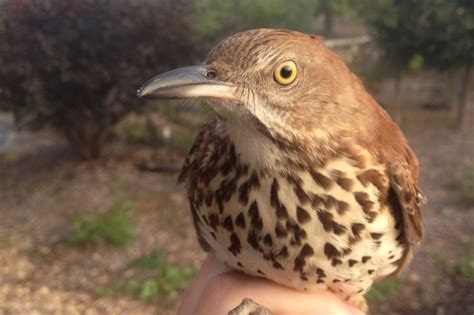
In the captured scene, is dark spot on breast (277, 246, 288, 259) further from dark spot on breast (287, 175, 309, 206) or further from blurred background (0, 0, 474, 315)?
blurred background (0, 0, 474, 315)

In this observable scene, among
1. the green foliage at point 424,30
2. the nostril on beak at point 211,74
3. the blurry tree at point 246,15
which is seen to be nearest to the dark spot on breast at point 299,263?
the nostril on beak at point 211,74

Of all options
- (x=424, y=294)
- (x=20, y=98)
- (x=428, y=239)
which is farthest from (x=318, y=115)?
(x=20, y=98)

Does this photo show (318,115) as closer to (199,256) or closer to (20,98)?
(199,256)

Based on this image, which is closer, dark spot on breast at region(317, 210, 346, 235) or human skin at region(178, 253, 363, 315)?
dark spot on breast at region(317, 210, 346, 235)

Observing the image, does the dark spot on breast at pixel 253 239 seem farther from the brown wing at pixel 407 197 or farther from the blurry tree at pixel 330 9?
the blurry tree at pixel 330 9

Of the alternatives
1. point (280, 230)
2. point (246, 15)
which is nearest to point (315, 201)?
point (280, 230)

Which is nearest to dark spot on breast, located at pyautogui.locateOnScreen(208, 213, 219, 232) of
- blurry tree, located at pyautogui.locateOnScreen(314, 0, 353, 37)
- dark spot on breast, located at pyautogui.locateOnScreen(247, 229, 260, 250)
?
dark spot on breast, located at pyautogui.locateOnScreen(247, 229, 260, 250)
